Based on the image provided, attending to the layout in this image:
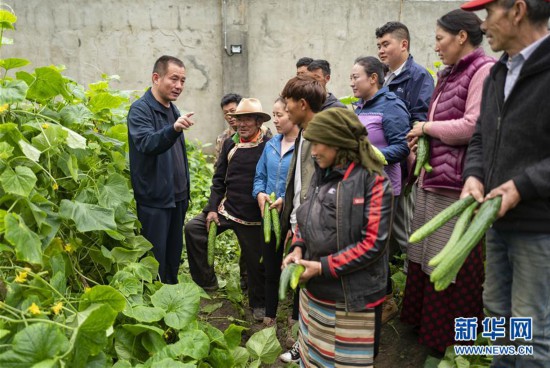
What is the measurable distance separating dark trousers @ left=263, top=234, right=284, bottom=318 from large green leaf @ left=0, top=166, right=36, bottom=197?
2073 mm

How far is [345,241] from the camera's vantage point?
2.60 meters

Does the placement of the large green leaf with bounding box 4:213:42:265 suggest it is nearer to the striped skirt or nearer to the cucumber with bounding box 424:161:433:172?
the striped skirt

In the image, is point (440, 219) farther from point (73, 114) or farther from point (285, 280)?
point (73, 114)

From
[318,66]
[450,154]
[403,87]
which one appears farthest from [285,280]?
[318,66]

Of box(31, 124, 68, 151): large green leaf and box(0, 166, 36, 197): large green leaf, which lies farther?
box(31, 124, 68, 151): large green leaf

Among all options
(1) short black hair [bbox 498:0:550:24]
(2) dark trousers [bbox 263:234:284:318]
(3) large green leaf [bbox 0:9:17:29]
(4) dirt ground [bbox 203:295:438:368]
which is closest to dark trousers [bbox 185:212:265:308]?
(2) dark trousers [bbox 263:234:284:318]

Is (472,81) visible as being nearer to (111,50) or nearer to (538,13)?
(538,13)

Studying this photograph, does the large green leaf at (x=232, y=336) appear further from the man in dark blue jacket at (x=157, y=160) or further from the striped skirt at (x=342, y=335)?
the man in dark blue jacket at (x=157, y=160)

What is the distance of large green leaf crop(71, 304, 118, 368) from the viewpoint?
2.44 metres

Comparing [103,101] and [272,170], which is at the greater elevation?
[103,101]

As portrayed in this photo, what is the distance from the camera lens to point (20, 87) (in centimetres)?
295

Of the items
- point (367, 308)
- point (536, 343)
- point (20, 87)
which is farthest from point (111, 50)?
point (536, 343)

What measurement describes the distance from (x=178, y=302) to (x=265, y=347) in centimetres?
73

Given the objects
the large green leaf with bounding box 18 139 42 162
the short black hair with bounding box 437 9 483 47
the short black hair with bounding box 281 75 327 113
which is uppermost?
the short black hair with bounding box 437 9 483 47
